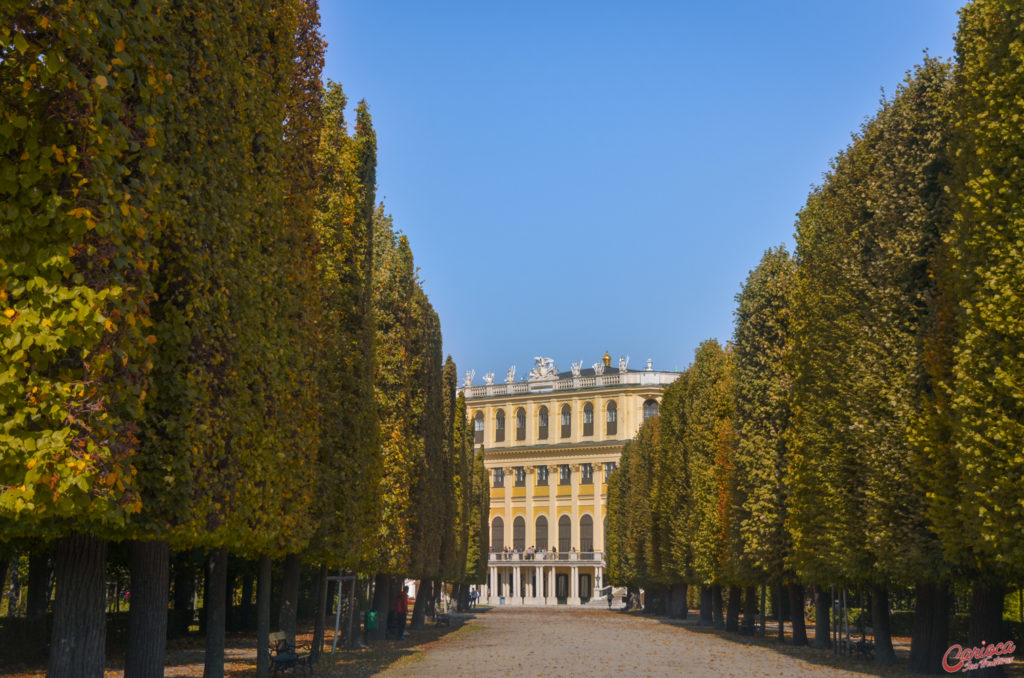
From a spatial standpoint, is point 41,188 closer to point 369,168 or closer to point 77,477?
point 77,477

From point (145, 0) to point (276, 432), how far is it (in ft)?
23.1

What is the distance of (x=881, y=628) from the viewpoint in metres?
25.7

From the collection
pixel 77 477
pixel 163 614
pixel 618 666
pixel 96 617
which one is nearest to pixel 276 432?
pixel 163 614

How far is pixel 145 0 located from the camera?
10.6 m

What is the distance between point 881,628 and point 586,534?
82342 millimetres

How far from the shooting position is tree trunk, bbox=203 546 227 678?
53.8 ft

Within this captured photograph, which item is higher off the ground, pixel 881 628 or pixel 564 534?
pixel 564 534

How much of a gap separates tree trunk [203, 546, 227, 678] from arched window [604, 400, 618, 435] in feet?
301

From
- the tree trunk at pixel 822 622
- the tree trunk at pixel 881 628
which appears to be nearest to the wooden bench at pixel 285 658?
the tree trunk at pixel 881 628

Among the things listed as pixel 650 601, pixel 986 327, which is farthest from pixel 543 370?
pixel 986 327

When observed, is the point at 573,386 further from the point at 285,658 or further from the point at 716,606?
the point at 285,658

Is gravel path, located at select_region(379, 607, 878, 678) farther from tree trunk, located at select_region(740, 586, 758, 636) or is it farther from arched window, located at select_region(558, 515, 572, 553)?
arched window, located at select_region(558, 515, 572, 553)

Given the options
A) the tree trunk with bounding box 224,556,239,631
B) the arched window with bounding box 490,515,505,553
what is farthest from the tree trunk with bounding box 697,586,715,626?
the arched window with bounding box 490,515,505,553

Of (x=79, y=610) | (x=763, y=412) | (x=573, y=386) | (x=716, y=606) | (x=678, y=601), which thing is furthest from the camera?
(x=573, y=386)
